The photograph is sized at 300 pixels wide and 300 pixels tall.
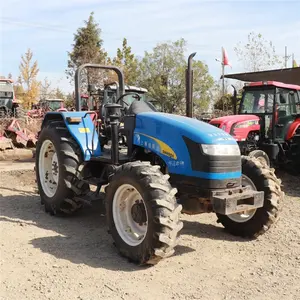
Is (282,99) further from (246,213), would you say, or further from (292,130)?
(246,213)

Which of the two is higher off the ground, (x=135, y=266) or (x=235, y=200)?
(x=235, y=200)

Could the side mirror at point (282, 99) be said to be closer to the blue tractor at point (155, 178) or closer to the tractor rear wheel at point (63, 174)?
the blue tractor at point (155, 178)

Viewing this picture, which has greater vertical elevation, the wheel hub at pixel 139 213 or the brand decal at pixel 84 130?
the brand decal at pixel 84 130

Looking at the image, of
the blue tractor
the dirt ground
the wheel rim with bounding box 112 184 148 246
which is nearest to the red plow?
the dirt ground

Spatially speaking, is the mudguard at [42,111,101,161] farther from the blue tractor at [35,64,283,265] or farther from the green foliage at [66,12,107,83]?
the green foliage at [66,12,107,83]

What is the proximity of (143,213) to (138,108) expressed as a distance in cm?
141

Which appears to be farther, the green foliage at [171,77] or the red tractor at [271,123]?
the green foliage at [171,77]

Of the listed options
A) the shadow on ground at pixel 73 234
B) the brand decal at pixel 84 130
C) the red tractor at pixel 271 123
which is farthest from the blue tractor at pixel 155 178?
the red tractor at pixel 271 123

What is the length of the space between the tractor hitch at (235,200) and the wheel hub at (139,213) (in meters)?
0.66

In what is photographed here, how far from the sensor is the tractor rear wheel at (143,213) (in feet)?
11.6

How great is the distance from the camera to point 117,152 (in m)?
4.70

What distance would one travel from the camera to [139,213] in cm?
391

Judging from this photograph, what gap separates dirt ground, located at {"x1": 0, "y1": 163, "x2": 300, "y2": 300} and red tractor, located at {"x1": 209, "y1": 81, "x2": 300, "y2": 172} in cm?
345

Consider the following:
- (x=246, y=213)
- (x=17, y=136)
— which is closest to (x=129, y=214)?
(x=246, y=213)
